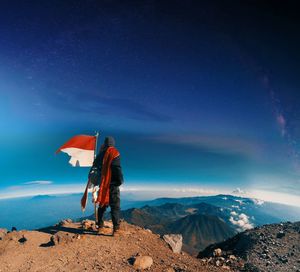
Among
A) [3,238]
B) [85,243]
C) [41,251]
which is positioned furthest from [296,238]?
[3,238]

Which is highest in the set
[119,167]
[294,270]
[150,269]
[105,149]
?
[105,149]

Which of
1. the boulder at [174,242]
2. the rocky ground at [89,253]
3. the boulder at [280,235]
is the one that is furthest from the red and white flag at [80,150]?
the boulder at [280,235]

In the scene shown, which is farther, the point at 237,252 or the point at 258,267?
the point at 237,252

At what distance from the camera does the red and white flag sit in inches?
570

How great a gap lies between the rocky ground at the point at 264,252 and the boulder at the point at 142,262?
3.86 metres

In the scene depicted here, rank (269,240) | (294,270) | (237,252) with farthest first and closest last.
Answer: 1. (269,240)
2. (237,252)
3. (294,270)

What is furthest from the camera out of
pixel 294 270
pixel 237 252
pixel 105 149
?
pixel 237 252

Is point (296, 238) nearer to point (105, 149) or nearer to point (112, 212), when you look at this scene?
point (112, 212)

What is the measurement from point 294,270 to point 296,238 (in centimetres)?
419

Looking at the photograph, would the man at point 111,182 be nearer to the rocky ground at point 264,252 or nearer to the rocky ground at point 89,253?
the rocky ground at point 89,253

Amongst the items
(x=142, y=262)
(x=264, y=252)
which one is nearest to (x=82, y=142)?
(x=142, y=262)

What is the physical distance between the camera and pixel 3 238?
13578mm

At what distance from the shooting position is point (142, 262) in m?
10.5

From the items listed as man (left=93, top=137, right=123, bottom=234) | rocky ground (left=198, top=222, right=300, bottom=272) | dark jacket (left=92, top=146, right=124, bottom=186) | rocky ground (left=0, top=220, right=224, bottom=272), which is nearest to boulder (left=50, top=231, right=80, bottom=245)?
rocky ground (left=0, top=220, right=224, bottom=272)
